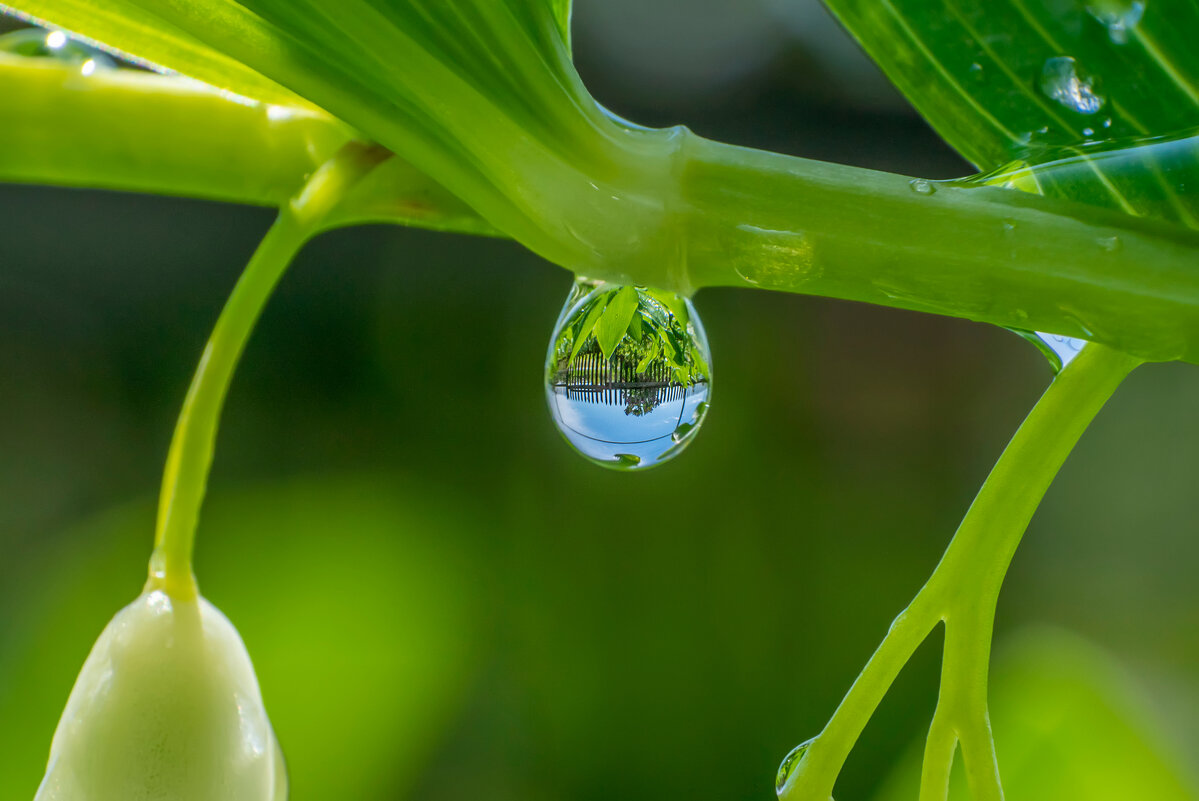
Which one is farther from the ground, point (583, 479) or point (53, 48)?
point (583, 479)

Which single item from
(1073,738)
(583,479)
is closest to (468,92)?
(1073,738)

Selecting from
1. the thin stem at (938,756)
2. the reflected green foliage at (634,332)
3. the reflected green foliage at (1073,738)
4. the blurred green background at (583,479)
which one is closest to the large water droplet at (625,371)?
the reflected green foliage at (634,332)

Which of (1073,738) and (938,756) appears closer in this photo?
(938,756)

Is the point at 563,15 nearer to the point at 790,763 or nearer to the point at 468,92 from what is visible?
the point at 468,92

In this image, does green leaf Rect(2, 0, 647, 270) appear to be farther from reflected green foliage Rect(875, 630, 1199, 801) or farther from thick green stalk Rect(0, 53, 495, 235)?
reflected green foliage Rect(875, 630, 1199, 801)

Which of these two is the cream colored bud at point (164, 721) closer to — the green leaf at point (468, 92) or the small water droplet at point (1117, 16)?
the green leaf at point (468, 92)

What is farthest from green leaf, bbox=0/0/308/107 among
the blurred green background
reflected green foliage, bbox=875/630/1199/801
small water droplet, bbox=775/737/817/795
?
the blurred green background
